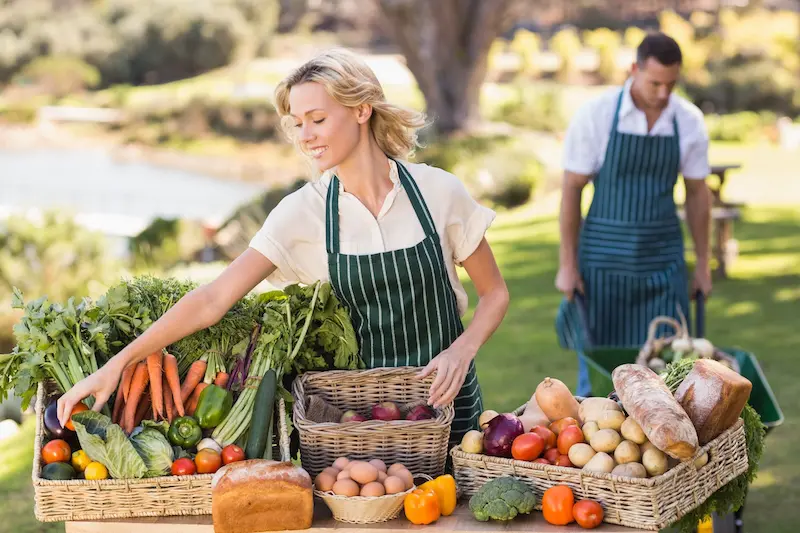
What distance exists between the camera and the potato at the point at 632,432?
2729 mm

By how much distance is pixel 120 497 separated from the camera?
273 centimetres

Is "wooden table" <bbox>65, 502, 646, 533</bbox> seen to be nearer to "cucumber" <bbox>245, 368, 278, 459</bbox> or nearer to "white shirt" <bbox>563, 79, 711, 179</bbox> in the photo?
"cucumber" <bbox>245, 368, 278, 459</bbox>

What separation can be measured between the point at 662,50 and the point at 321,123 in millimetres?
2237

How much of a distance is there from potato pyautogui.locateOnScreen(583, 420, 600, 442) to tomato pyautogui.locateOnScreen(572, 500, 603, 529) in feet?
0.68

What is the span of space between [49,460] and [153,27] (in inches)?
1471

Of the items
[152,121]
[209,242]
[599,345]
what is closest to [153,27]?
[152,121]

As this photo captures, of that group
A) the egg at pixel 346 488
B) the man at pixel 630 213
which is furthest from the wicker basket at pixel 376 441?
the man at pixel 630 213

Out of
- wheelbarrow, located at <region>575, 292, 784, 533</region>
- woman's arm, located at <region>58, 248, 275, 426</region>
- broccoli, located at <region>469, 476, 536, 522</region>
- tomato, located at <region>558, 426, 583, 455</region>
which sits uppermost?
woman's arm, located at <region>58, 248, 275, 426</region>

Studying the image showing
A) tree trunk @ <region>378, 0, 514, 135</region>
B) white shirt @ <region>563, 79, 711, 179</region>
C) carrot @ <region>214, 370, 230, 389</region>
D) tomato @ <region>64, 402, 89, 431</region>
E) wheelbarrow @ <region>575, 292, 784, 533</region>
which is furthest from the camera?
tree trunk @ <region>378, 0, 514, 135</region>

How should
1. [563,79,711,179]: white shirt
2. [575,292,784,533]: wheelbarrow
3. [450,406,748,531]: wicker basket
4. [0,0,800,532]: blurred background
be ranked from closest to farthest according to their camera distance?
[450,406,748,531]: wicker basket < [575,292,784,533]: wheelbarrow < [563,79,711,179]: white shirt < [0,0,800,532]: blurred background

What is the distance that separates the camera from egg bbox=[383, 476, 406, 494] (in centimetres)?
270

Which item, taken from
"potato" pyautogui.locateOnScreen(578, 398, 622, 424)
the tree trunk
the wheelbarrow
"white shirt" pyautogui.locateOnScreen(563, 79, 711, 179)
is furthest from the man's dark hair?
the tree trunk

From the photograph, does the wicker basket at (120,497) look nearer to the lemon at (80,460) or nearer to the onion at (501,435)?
the lemon at (80,460)

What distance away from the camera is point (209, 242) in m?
13.5
